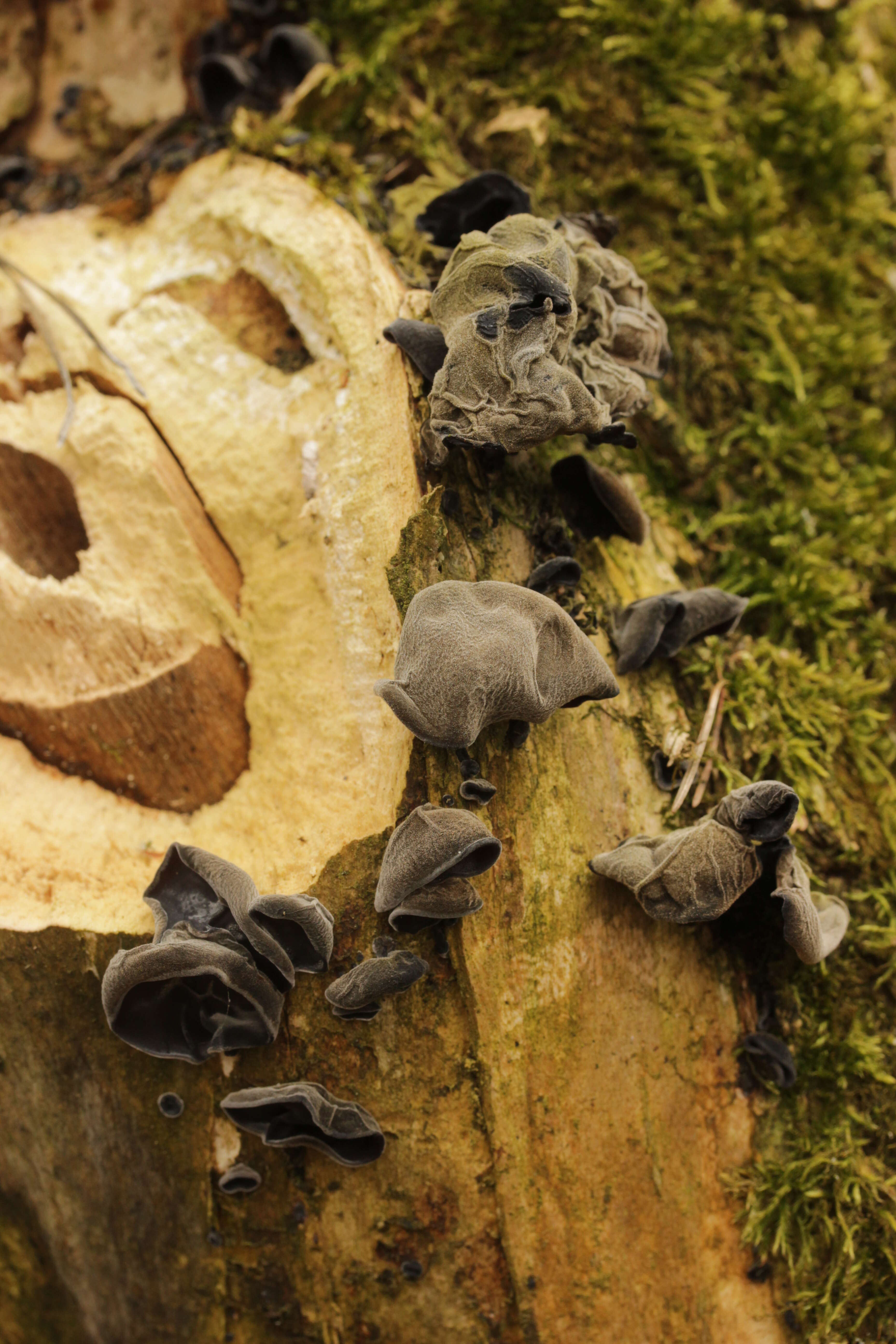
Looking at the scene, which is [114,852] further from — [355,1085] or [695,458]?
[695,458]

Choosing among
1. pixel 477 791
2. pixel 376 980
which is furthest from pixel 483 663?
pixel 376 980

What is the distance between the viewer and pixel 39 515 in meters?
3.30

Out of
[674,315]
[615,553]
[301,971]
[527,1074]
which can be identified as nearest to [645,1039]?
[527,1074]

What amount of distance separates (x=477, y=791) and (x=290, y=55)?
136 inches

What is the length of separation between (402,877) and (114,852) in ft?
3.54

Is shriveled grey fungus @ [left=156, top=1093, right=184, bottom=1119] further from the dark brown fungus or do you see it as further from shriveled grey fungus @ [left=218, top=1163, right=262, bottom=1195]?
the dark brown fungus

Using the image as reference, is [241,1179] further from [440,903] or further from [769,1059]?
[769,1059]

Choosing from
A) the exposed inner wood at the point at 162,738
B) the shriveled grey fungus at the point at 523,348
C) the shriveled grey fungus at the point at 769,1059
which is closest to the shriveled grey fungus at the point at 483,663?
the shriveled grey fungus at the point at 523,348

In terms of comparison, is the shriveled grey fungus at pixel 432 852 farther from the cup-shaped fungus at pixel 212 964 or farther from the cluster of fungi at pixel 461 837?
the cup-shaped fungus at pixel 212 964

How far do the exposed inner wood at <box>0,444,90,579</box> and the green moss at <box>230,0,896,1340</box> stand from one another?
1.51 m

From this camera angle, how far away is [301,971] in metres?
→ 2.55

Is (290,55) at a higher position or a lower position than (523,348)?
higher

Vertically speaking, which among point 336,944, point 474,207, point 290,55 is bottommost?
point 336,944

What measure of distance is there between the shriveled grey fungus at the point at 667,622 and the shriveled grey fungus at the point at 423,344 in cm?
102
